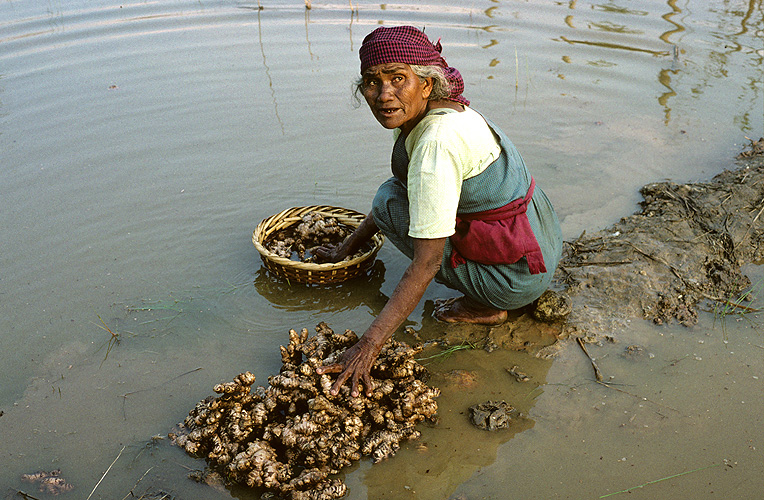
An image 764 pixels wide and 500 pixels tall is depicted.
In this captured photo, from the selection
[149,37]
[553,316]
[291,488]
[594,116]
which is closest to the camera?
[291,488]

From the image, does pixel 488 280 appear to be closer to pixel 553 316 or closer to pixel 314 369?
pixel 553 316

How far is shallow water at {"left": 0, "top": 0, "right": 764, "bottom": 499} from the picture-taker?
2.71 m

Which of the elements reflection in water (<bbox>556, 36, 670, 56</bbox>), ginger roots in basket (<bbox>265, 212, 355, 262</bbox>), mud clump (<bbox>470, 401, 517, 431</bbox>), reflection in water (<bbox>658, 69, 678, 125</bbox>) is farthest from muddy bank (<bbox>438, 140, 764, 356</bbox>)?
reflection in water (<bbox>556, 36, 670, 56</bbox>)

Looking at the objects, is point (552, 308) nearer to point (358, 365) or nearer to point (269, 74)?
point (358, 365)

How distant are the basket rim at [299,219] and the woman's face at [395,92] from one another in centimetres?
113

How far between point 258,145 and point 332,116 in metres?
0.92

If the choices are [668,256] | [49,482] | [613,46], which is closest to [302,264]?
[49,482]

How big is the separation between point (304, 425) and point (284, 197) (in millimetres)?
2539

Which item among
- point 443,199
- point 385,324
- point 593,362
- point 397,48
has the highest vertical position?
point 397,48

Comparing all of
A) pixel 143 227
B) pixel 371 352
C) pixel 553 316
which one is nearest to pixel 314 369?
pixel 371 352

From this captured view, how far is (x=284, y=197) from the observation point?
15.7 ft

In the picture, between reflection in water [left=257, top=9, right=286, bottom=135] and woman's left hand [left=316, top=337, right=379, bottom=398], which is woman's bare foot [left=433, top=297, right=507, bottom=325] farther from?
reflection in water [left=257, top=9, right=286, bottom=135]

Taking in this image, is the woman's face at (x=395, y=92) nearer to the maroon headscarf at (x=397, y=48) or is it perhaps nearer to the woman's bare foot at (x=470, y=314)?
the maroon headscarf at (x=397, y=48)

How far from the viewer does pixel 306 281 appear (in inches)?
146
